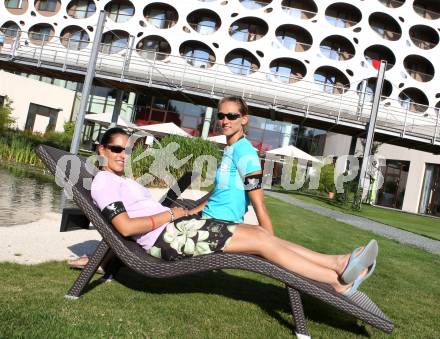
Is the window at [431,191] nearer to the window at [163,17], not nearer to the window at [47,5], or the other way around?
the window at [163,17]

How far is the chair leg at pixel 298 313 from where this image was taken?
9.68 feet

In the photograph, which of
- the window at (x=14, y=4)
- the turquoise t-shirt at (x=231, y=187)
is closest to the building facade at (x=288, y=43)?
the window at (x=14, y=4)

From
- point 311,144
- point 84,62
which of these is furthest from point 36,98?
point 311,144

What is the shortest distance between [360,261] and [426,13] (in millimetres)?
33799

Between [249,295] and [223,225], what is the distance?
1152mm

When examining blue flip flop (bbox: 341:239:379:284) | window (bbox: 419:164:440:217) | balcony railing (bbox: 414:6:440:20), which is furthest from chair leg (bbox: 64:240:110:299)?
balcony railing (bbox: 414:6:440:20)

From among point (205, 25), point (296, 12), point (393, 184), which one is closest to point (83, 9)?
point (205, 25)

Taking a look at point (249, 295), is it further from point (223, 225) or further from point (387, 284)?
point (387, 284)

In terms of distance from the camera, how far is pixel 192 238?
310 centimetres

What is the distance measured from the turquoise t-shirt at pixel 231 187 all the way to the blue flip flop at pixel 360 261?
85cm

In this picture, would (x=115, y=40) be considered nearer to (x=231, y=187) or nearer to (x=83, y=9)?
(x=83, y=9)

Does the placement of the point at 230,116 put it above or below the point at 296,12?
below

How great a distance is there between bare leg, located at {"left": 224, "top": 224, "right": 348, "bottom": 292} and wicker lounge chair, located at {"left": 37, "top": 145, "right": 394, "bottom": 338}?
0.34 feet

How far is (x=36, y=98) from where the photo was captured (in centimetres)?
3114
